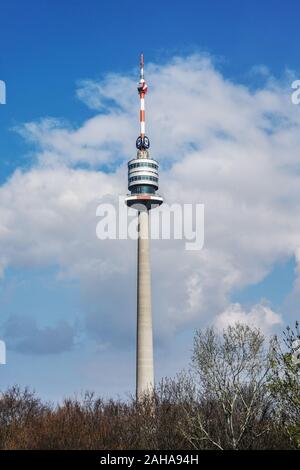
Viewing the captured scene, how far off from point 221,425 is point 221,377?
8859 mm

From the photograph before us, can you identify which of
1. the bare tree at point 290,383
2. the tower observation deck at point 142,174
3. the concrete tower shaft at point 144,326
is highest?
the tower observation deck at point 142,174

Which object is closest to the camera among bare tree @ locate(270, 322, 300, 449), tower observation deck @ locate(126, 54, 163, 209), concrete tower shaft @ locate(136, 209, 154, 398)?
bare tree @ locate(270, 322, 300, 449)

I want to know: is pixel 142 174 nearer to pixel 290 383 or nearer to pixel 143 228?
pixel 143 228

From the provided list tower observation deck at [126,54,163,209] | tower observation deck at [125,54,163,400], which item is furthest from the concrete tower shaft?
tower observation deck at [126,54,163,209]

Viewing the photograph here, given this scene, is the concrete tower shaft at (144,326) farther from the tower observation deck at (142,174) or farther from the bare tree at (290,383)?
the bare tree at (290,383)

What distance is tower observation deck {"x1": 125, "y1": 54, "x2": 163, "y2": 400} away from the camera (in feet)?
356

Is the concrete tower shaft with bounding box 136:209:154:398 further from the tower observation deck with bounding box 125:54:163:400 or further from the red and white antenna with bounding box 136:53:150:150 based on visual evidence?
the red and white antenna with bounding box 136:53:150:150

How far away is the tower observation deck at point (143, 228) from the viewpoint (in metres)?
108

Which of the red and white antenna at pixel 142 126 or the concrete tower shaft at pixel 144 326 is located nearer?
the concrete tower shaft at pixel 144 326

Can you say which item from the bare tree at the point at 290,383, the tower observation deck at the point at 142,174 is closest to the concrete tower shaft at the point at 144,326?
the tower observation deck at the point at 142,174

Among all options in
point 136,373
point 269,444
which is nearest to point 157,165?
point 136,373
